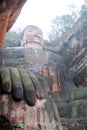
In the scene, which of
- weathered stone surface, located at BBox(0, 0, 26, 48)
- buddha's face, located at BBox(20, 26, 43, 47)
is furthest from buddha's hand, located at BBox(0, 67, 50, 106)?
buddha's face, located at BBox(20, 26, 43, 47)

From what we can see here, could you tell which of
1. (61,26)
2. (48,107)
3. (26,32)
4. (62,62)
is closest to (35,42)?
(26,32)

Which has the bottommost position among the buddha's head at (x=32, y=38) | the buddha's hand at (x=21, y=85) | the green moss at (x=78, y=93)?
the green moss at (x=78, y=93)

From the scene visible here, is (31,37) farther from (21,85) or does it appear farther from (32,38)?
(21,85)

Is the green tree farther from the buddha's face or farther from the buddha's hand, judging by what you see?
the buddha's hand

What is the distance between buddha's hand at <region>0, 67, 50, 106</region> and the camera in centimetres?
683

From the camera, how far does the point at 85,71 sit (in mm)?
18188

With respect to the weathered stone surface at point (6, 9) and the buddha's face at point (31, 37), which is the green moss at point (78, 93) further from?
the weathered stone surface at point (6, 9)

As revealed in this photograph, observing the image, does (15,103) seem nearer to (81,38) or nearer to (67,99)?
(67,99)

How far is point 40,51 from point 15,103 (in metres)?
13.1

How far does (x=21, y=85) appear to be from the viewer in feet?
23.0

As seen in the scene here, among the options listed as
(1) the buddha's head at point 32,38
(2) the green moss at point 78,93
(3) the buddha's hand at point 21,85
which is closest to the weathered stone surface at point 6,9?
(3) the buddha's hand at point 21,85

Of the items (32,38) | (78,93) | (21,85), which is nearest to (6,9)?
(21,85)

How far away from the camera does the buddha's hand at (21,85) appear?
683 cm

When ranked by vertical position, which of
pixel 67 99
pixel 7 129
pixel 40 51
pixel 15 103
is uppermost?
pixel 15 103
